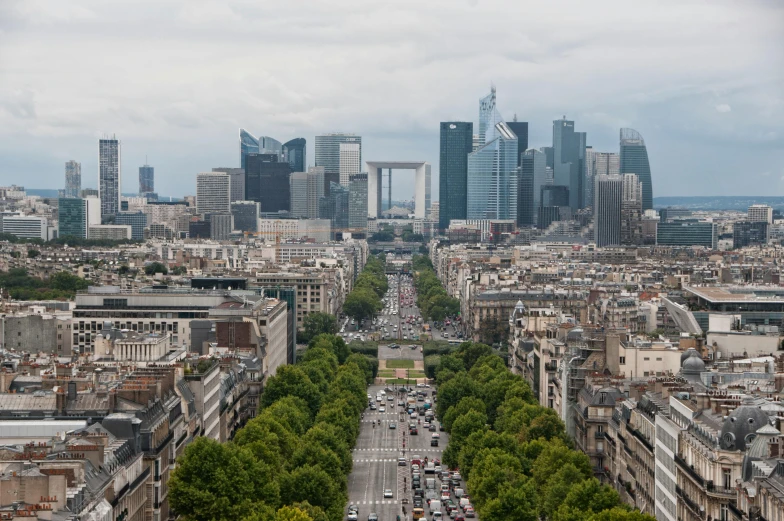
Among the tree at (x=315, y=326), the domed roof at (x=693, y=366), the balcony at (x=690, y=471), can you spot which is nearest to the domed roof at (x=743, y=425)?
the balcony at (x=690, y=471)

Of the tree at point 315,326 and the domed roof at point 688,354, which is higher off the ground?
the domed roof at point 688,354

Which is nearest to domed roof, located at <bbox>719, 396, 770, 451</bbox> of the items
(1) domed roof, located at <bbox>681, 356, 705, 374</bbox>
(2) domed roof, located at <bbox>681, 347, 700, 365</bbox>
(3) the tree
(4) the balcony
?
(4) the balcony

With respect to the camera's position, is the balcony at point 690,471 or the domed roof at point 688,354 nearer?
the balcony at point 690,471

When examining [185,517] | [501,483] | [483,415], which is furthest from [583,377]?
[185,517]

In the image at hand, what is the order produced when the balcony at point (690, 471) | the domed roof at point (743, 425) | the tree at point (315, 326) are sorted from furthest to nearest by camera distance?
1. the tree at point (315, 326)
2. the balcony at point (690, 471)
3. the domed roof at point (743, 425)

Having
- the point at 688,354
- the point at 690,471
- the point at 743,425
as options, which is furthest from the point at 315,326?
the point at 743,425

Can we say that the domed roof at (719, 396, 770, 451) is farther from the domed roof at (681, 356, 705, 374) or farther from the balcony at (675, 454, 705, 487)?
the domed roof at (681, 356, 705, 374)

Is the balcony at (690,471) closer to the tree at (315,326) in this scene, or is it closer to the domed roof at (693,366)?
the domed roof at (693,366)
